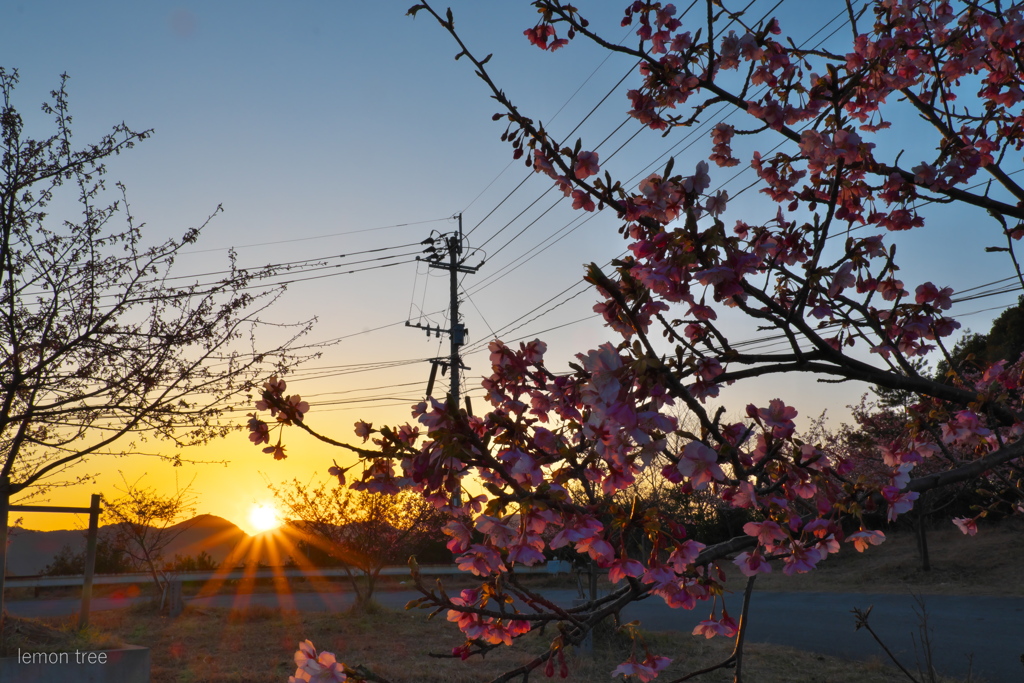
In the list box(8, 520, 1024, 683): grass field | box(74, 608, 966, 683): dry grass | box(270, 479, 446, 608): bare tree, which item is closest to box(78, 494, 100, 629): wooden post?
box(8, 520, 1024, 683): grass field

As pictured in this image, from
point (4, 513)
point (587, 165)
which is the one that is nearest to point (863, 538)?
point (587, 165)

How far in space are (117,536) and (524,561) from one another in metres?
16.3

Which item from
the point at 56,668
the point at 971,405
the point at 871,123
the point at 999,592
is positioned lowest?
the point at 999,592

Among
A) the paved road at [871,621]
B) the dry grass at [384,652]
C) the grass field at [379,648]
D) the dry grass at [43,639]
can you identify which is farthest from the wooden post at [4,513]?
the paved road at [871,621]

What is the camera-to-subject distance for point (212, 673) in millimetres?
7422

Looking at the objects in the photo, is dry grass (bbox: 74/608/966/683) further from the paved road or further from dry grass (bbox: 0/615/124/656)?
the paved road

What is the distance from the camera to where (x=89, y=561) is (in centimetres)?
765

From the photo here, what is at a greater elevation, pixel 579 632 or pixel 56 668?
pixel 579 632

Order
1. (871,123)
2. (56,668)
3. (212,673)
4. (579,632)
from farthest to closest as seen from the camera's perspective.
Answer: (212,673) < (56,668) < (871,123) < (579,632)

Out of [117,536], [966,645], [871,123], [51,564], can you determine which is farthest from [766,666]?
[51,564]

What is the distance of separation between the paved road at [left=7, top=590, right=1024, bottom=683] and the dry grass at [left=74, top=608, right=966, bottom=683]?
1140 mm

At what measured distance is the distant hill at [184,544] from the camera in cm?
2134

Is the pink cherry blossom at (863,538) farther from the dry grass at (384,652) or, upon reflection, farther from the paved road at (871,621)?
the dry grass at (384,652)

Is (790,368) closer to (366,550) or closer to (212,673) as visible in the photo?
(212,673)
